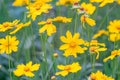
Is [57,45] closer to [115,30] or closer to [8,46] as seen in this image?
[115,30]

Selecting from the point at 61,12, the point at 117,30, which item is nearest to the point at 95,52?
the point at 117,30

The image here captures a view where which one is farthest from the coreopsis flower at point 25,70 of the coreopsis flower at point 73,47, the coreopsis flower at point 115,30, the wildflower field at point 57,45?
the coreopsis flower at point 115,30

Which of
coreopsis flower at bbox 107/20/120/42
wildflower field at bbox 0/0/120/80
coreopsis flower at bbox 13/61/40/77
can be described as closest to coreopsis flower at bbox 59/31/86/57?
wildflower field at bbox 0/0/120/80

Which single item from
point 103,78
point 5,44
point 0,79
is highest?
point 5,44

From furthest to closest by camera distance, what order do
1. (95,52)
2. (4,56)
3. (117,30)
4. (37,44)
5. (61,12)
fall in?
(61,12)
(37,44)
(4,56)
(117,30)
(95,52)

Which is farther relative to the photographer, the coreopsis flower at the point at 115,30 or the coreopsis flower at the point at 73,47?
the coreopsis flower at the point at 115,30

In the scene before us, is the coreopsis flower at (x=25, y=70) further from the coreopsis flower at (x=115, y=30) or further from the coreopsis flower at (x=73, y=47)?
the coreopsis flower at (x=115, y=30)

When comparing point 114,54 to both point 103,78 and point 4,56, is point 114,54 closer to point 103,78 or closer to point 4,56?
point 103,78

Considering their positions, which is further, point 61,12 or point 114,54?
point 61,12

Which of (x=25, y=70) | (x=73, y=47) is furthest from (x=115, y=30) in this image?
(x=25, y=70)
